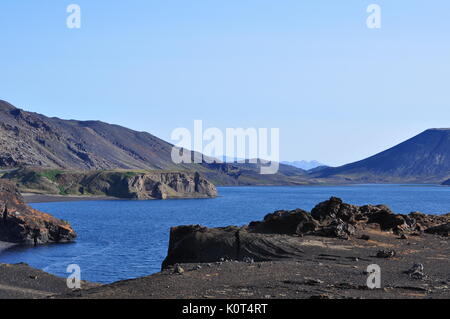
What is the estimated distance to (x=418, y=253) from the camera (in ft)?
136

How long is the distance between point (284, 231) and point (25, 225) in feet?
147

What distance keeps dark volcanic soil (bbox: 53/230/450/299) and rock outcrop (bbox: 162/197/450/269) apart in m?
2.90

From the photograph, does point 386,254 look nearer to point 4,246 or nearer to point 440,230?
point 440,230

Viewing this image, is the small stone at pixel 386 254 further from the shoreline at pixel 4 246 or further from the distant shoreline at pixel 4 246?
the distant shoreline at pixel 4 246

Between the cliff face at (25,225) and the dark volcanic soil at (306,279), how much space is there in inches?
1890

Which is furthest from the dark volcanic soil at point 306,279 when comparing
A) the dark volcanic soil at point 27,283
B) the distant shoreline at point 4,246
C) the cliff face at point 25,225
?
the cliff face at point 25,225

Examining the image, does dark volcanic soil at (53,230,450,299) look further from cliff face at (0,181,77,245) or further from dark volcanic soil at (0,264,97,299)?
cliff face at (0,181,77,245)

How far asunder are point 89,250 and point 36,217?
1364cm

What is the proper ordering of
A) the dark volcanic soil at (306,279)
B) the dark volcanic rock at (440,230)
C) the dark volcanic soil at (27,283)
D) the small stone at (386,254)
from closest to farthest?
1. the dark volcanic soil at (306,279)
2. the dark volcanic soil at (27,283)
3. the small stone at (386,254)
4. the dark volcanic rock at (440,230)

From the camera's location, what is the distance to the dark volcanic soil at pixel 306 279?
83.0 ft

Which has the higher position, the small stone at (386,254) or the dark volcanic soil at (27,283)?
the small stone at (386,254)

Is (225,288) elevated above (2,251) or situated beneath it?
elevated above
